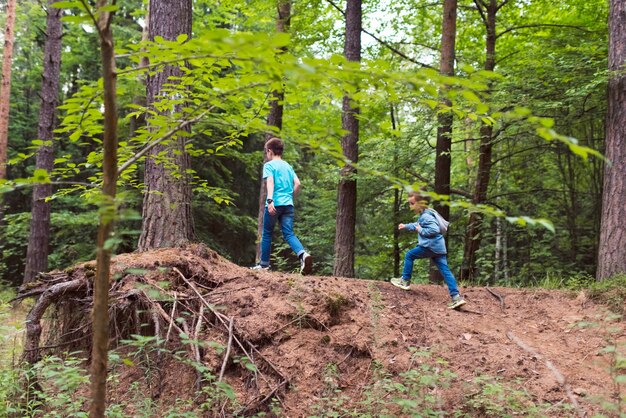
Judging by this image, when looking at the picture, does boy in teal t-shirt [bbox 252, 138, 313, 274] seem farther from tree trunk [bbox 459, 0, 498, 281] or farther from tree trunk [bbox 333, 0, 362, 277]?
tree trunk [bbox 459, 0, 498, 281]

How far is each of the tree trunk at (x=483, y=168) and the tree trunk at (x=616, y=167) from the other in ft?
10.1

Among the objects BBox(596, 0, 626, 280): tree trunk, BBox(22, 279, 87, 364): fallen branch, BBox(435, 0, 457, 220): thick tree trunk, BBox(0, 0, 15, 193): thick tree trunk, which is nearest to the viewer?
BBox(22, 279, 87, 364): fallen branch

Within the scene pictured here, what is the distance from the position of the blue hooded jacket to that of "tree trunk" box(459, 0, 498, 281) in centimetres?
400

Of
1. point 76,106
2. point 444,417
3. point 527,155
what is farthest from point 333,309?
point 527,155

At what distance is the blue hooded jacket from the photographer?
228 inches

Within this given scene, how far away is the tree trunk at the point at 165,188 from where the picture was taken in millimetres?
5320

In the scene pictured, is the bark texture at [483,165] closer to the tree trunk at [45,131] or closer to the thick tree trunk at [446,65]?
the thick tree trunk at [446,65]

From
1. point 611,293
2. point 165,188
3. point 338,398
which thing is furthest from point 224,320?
point 611,293

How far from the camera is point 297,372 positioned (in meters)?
4.03

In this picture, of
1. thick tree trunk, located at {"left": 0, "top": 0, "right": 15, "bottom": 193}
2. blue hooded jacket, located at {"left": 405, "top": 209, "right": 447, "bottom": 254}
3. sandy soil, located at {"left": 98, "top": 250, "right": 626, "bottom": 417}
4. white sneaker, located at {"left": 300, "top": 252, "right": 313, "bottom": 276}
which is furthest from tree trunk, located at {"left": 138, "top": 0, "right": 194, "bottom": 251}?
thick tree trunk, located at {"left": 0, "top": 0, "right": 15, "bottom": 193}

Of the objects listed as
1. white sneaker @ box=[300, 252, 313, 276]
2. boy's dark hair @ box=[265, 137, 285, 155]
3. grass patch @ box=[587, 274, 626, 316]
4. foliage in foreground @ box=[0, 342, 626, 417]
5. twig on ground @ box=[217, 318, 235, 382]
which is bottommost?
foliage in foreground @ box=[0, 342, 626, 417]

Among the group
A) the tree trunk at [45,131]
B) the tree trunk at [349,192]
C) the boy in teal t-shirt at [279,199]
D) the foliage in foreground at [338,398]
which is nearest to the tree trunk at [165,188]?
the boy in teal t-shirt at [279,199]

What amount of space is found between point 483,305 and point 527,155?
694cm

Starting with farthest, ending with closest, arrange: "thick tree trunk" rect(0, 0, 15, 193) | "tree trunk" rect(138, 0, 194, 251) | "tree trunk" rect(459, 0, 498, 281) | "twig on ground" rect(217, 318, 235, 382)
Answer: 1. "thick tree trunk" rect(0, 0, 15, 193)
2. "tree trunk" rect(459, 0, 498, 281)
3. "tree trunk" rect(138, 0, 194, 251)
4. "twig on ground" rect(217, 318, 235, 382)
